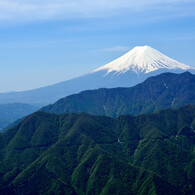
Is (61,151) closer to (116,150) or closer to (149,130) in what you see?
(116,150)

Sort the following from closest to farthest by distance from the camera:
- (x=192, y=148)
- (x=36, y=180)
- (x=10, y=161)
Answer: (x=36, y=180), (x=10, y=161), (x=192, y=148)

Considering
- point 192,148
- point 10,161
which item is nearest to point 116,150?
point 192,148

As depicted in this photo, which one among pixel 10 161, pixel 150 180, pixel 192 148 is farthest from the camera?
pixel 192 148

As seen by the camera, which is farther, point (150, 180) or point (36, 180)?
point (36, 180)

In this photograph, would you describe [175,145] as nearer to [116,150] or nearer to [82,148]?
[116,150]

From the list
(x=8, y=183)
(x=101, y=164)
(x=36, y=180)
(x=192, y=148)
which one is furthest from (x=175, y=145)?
(x=8, y=183)

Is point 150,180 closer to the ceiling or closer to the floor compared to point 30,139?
closer to the floor
